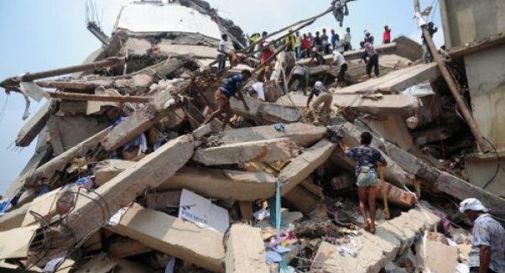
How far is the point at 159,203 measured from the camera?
5754 millimetres

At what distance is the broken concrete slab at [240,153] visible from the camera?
19.9 feet

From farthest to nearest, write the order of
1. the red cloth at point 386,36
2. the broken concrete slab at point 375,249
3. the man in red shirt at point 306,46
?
the red cloth at point 386,36, the man in red shirt at point 306,46, the broken concrete slab at point 375,249

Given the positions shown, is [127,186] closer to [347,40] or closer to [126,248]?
[126,248]

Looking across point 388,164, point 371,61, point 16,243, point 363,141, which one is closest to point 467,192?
point 388,164

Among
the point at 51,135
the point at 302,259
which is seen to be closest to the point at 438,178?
the point at 302,259

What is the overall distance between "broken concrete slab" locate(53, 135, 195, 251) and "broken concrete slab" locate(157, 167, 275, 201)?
0.25m

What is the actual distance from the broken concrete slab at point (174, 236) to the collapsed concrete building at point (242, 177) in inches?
0.8

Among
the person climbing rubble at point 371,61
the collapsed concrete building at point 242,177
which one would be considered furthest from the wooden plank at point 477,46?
the person climbing rubble at point 371,61

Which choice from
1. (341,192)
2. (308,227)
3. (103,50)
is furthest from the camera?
(103,50)

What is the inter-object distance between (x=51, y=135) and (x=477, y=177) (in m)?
8.70

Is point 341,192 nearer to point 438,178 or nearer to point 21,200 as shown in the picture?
point 438,178

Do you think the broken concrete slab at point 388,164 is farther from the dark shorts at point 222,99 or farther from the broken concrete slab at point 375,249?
the dark shorts at point 222,99

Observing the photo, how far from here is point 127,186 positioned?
5.12m

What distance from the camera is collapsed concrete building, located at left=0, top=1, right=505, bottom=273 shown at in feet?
16.4
